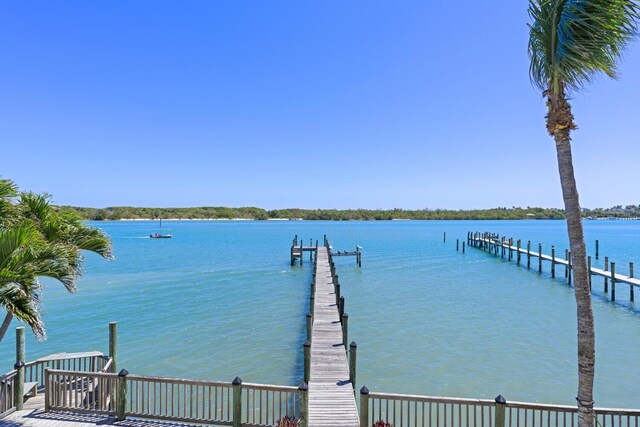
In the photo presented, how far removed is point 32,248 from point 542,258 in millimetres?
41209

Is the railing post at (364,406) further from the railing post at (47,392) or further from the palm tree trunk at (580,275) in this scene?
the railing post at (47,392)

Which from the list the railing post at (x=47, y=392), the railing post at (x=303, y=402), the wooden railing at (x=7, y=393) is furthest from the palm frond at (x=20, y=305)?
the railing post at (x=303, y=402)

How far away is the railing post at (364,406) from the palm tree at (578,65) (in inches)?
131

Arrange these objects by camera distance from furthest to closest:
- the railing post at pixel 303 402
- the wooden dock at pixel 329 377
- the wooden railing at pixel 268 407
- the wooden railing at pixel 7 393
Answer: the wooden dock at pixel 329 377 → the wooden railing at pixel 7 393 → the wooden railing at pixel 268 407 → the railing post at pixel 303 402

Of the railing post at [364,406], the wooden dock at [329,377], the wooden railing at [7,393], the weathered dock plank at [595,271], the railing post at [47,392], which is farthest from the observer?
the weathered dock plank at [595,271]

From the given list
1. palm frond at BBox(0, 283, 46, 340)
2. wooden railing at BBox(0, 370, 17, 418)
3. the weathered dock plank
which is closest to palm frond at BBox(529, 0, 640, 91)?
palm frond at BBox(0, 283, 46, 340)

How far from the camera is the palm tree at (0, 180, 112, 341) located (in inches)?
235

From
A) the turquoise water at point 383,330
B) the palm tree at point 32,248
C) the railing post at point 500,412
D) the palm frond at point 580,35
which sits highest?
the palm frond at point 580,35

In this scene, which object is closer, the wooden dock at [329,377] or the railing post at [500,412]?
the railing post at [500,412]

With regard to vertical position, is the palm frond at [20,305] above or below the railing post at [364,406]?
above

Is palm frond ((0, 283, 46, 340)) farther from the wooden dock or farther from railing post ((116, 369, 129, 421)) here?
the wooden dock

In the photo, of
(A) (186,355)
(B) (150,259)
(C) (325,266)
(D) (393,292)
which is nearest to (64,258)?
(A) (186,355)

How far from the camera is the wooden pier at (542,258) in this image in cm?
2595

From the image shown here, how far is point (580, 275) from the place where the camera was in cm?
479
